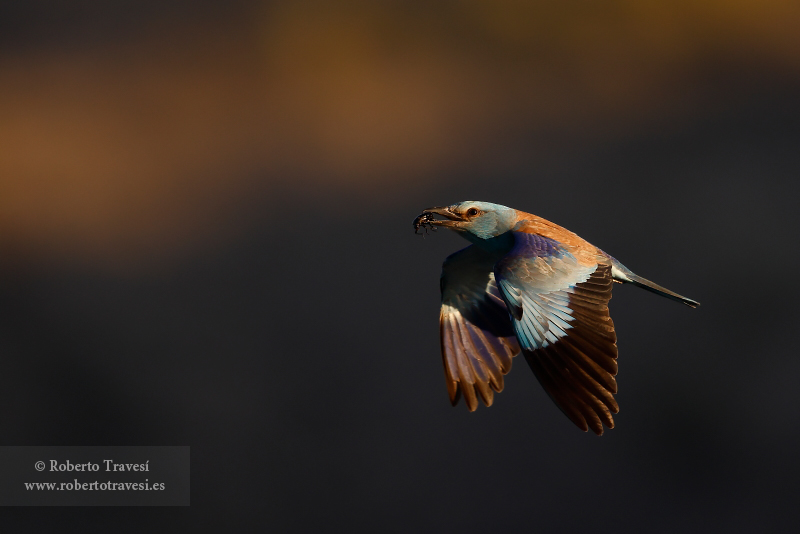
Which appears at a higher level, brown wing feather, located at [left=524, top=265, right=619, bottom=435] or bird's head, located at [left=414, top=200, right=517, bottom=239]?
bird's head, located at [left=414, top=200, right=517, bottom=239]

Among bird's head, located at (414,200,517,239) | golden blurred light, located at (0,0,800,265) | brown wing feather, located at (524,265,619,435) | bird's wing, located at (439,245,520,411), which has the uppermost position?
golden blurred light, located at (0,0,800,265)

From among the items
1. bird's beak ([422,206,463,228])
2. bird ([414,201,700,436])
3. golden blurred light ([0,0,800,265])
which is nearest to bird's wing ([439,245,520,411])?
bird ([414,201,700,436])

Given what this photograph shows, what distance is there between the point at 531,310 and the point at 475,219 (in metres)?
0.85

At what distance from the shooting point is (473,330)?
17.6 ft

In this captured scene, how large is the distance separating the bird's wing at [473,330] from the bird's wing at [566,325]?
2.64 ft

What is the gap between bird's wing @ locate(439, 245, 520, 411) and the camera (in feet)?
17.0

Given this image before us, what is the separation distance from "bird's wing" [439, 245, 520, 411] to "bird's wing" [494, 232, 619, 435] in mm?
804

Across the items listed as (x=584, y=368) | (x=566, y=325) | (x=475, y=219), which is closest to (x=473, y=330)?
(x=475, y=219)

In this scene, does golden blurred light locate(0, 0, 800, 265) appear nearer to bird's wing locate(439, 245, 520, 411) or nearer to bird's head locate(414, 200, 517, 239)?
bird's wing locate(439, 245, 520, 411)

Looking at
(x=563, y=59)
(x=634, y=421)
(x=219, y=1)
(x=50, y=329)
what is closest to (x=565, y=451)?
(x=634, y=421)

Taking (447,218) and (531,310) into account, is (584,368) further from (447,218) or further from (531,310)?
(447,218)

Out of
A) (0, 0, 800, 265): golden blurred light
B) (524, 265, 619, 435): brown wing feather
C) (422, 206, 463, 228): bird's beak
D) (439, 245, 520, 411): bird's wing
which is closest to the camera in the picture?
(524, 265, 619, 435): brown wing feather

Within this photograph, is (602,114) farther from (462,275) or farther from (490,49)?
(462,275)

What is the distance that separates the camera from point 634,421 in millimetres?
9320
